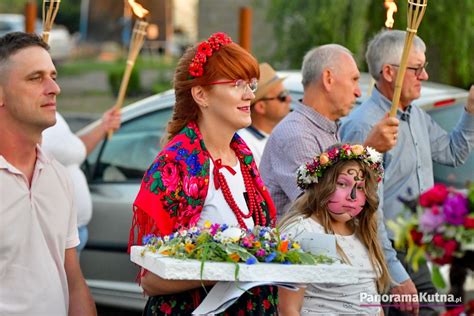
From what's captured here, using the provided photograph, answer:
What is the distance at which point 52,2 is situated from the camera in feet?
16.5

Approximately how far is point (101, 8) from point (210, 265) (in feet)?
130

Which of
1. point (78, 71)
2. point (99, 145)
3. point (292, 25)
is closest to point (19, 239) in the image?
point (99, 145)

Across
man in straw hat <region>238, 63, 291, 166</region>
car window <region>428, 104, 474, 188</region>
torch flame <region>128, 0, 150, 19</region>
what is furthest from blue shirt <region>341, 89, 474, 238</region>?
torch flame <region>128, 0, 150, 19</region>

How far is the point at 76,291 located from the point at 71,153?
2.94 meters

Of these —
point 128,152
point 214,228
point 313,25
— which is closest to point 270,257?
point 214,228

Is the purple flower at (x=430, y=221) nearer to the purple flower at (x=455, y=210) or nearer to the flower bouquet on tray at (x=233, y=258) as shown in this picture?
the purple flower at (x=455, y=210)

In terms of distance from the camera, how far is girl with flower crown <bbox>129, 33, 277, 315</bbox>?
413cm

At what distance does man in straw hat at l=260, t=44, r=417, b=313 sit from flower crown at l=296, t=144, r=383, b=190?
0.37 metres

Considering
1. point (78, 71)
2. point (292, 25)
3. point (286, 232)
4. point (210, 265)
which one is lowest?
point (78, 71)

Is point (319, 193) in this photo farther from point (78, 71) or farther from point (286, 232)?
point (78, 71)

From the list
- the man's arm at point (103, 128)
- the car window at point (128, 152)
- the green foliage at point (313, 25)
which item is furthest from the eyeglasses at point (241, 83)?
the green foliage at point (313, 25)

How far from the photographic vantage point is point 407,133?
5.83m

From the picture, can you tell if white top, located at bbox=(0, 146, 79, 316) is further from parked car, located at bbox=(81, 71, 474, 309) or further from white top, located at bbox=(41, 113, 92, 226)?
parked car, located at bbox=(81, 71, 474, 309)

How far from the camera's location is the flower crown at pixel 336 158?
481cm
